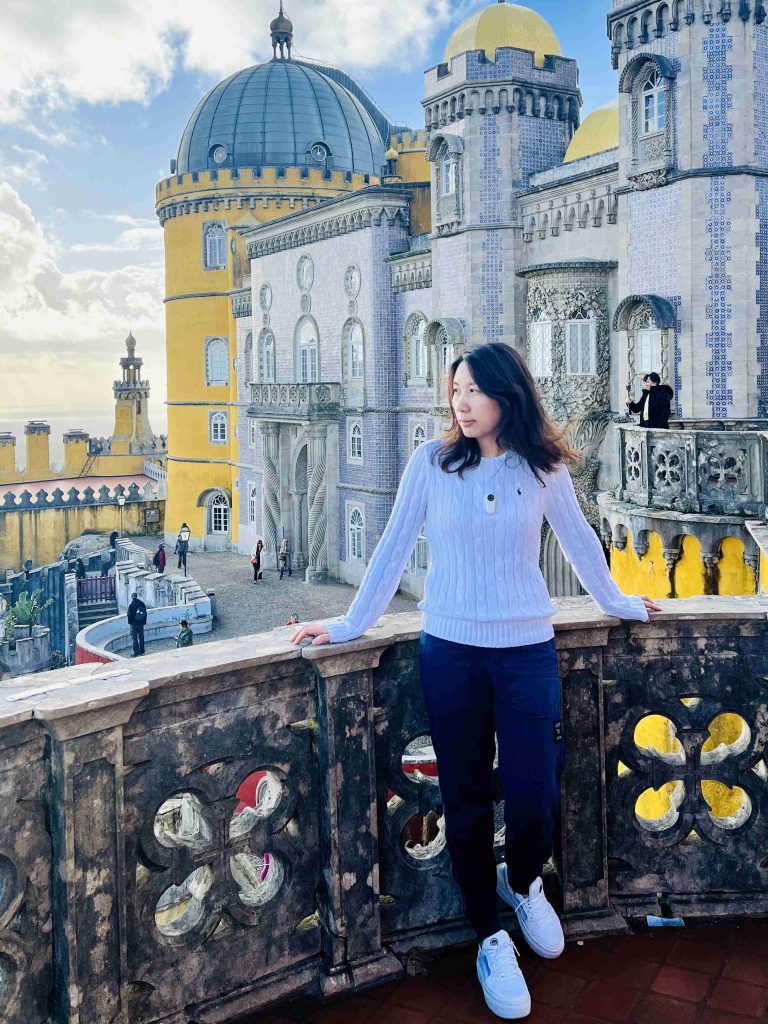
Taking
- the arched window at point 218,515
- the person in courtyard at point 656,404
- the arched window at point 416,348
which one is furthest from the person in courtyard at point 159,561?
the person in courtyard at point 656,404

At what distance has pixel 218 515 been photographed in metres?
42.1

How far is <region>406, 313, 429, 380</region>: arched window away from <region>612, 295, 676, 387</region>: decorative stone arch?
1030cm

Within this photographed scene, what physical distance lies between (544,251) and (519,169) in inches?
80.5

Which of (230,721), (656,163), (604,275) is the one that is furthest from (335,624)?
(604,275)

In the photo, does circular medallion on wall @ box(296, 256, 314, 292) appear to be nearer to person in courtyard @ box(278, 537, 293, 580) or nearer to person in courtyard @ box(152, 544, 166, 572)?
person in courtyard @ box(278, 537, 293, 580)

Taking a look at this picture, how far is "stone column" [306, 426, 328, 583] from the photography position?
32.3 m

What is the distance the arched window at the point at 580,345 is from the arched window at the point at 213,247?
21802 millimetres

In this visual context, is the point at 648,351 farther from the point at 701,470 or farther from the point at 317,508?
the point at 317,508

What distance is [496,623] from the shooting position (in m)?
3.37

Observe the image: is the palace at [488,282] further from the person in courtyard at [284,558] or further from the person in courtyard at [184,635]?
the person in courtyard at [184,635]

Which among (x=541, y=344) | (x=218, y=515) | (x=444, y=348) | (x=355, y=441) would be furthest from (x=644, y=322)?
(x=218, y=515)

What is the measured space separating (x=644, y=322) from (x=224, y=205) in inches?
970

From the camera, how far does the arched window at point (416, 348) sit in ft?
94.0

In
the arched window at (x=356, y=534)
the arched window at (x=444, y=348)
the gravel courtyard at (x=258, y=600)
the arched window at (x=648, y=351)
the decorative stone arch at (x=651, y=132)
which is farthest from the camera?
the arched window at (x=356, y=534)
